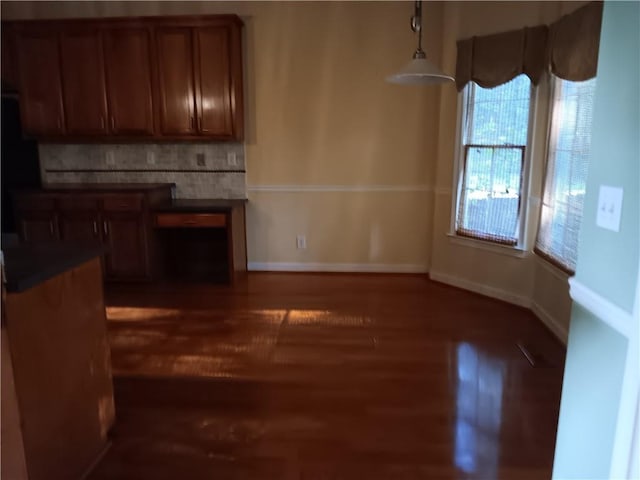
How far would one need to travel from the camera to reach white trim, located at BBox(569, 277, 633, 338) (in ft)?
4.00

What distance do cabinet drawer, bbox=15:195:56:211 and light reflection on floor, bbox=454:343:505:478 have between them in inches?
141

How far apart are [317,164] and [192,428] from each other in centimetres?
302

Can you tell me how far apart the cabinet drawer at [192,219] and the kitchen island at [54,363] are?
7.19ft

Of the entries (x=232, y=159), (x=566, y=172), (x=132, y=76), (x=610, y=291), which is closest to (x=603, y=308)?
(x=610, y=291)

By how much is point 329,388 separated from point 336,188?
99.8 inches

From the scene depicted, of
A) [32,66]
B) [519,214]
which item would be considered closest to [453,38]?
[519,214]

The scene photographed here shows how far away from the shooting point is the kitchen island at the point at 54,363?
1504 mm

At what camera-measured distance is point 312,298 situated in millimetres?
4121

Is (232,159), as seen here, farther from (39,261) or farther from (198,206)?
(39,261)

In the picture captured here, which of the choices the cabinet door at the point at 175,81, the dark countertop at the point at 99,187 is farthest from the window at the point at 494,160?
the dark countertop at the point at 99,187

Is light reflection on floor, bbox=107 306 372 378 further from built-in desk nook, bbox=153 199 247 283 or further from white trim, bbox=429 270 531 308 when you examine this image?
white trim, bbox=429 270 531 308

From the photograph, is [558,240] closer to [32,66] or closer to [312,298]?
[312,298]

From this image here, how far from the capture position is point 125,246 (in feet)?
14.2

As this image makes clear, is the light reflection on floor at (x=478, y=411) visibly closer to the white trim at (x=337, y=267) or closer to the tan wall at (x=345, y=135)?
the tan wall at (x=345, y=135)
